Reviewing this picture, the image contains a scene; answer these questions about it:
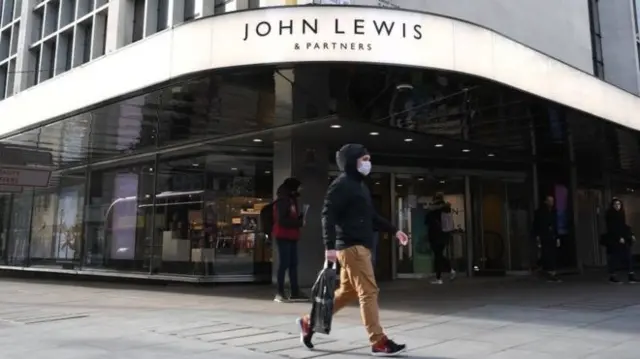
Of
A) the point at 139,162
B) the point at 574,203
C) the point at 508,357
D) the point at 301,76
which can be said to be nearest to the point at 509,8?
the point at 574,203

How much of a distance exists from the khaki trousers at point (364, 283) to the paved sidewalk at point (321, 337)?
13.1 inches

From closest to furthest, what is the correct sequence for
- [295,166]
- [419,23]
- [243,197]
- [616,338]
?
[616,338]
[419,23]
[295,166]
[243,197]

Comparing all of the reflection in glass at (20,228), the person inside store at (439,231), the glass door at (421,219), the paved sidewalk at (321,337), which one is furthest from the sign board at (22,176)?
the person inside store at (439,231)

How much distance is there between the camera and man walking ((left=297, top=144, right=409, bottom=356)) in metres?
5.04

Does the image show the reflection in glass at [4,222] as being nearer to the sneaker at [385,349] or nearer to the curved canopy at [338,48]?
the curved canopy at [338,48]

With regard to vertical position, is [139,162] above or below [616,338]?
above

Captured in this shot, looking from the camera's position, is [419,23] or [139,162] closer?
[419,23]

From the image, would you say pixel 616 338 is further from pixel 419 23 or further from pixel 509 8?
pixel 509 8

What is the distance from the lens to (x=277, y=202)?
363 inches

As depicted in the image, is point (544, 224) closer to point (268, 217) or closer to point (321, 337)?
point (268, 217)

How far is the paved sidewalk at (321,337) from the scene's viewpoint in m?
5.42

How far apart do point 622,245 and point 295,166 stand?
7.01 metres

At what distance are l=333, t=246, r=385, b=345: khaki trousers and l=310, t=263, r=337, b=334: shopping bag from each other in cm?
14

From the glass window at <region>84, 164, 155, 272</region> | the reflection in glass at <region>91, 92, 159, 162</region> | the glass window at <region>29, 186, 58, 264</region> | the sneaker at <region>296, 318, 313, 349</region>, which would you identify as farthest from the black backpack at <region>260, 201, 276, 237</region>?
the glass window at <region>29, 186, 58, 264</region>
